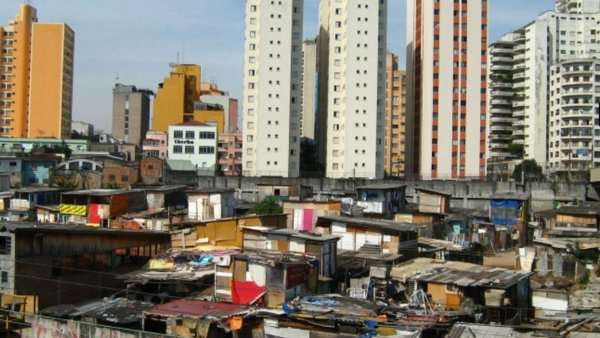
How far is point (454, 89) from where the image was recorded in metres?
67.7

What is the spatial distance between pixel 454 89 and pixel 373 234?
4431 centimetres

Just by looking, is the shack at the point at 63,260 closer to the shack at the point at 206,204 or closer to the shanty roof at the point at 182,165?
the shack at the point at 206,204

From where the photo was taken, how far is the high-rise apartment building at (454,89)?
221 ft

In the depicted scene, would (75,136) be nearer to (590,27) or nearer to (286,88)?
(286,88)

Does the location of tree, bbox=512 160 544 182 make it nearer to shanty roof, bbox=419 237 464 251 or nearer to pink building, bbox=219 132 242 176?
pink building, bbox=219 132 242 176

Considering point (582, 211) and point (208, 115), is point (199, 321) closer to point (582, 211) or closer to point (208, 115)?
point (582, 211)

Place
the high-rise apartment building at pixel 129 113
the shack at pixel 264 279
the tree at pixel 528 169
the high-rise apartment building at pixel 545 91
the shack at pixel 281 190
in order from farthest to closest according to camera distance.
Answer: the high-rise apartment building at pixel 129 113
the high-rise apartment building at pixel 545 91
the tree at pixel 528 169
the shack at pixel 281 190
the shack at pixel 264 279

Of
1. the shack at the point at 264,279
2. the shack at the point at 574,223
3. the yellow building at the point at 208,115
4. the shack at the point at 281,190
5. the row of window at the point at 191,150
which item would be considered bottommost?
the shack at the point at 264,279

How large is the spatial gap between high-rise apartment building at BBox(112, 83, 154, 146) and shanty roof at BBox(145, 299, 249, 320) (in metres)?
91.6

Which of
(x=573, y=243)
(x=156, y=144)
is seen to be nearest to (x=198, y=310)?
(x=573, y=243)

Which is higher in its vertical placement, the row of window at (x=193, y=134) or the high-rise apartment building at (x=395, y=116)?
the high-rise apartment building at (x=395, y=116)

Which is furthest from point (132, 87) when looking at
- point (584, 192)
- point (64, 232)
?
point (64, 232)

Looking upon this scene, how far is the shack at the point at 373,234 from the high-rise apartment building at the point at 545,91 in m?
53.1

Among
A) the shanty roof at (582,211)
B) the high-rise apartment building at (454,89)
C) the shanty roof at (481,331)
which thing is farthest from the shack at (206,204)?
the high-rise apartment building at (454,89)
